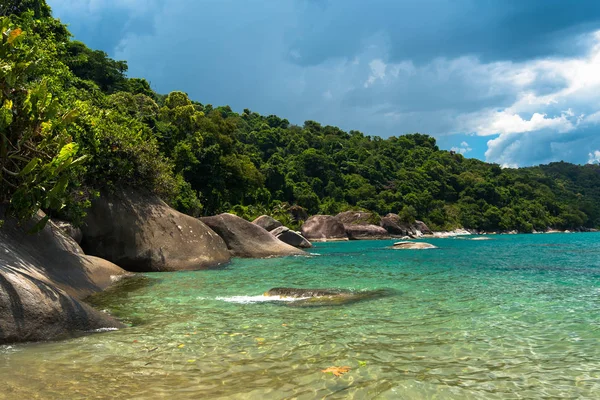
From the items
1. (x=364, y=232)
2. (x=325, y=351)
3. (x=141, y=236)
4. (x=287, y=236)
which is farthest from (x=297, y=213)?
(x=325, y=351)

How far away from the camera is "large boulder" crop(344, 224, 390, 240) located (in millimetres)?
71812

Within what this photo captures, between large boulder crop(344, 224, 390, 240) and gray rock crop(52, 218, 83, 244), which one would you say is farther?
large boulder crop(344, 224, 390, 240)

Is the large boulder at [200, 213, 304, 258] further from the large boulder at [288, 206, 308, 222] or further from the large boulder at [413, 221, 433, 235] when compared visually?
the large boulder at [413, 221, 433, 235]

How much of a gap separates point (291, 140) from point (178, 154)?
78.7 meters

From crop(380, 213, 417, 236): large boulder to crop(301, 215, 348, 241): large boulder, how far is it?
12483 mm

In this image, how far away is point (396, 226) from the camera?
260 ft

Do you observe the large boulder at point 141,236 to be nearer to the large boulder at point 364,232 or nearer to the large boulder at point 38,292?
the large boulder at point 38,292

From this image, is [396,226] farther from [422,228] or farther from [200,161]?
[200,161]

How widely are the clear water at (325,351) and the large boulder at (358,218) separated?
6447cm

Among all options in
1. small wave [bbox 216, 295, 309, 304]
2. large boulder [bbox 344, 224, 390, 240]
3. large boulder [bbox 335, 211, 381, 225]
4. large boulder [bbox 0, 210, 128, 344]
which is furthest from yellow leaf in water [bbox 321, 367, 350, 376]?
large boulder [bbox 335, 211, 381, 225]

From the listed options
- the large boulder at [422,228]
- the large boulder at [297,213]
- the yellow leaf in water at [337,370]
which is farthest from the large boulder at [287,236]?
the large boulder at [422,228]

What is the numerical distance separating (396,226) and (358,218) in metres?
8.40

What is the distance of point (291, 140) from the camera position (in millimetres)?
112250

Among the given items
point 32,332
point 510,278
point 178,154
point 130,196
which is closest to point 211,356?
point 32,332
